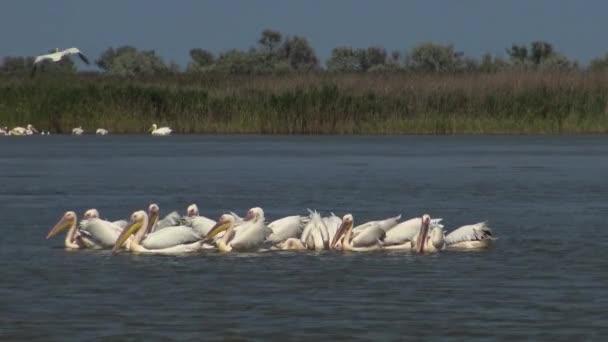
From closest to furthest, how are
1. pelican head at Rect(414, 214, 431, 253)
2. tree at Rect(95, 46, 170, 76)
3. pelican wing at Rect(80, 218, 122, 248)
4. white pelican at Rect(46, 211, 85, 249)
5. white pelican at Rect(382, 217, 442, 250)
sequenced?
pelican head at Rect(414, 214, 431, 253) → white pelican at Rect(382, 217, 442, 250) → pelican wing at Rect(80, 218, 122, 248) → white pelican at Rect(46, 211, 85, 249) → tree at Rect(95, 46, 170, 76)

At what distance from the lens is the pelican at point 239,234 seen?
46.8ft

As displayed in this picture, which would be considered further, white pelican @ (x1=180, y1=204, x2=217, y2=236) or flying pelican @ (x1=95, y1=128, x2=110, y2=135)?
flying pelican @ (x1=95, y1=128, x2=110, y2=135)

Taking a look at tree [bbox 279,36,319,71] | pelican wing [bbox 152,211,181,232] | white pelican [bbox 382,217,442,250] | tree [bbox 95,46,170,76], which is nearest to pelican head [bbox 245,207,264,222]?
pelican wing [bbox 152,211,181,232]

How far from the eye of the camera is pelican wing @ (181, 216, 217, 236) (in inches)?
576

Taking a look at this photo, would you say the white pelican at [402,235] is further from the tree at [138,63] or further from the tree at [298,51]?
the tree at [298,51]

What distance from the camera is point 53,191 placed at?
858 inches

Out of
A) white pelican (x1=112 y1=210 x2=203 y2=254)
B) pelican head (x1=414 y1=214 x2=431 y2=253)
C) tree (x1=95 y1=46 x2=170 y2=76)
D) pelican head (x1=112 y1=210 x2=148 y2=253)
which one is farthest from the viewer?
tree (x1=95 y1=46 x2=170 y2=76)

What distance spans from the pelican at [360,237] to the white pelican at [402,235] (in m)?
0.08

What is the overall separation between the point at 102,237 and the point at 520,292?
4.34 m

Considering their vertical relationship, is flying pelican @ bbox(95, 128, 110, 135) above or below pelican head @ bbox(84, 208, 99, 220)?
below

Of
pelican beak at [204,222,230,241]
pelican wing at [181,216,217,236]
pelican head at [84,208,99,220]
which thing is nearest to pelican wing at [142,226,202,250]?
pelican beak at [204,222,230,241]

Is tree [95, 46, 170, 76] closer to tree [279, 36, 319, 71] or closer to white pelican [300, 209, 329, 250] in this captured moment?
tree [279, 36, 319, 71]

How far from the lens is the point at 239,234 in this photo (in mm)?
14328

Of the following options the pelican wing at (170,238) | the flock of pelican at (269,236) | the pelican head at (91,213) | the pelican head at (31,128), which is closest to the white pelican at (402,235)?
the flock of pelican at (269,236)
